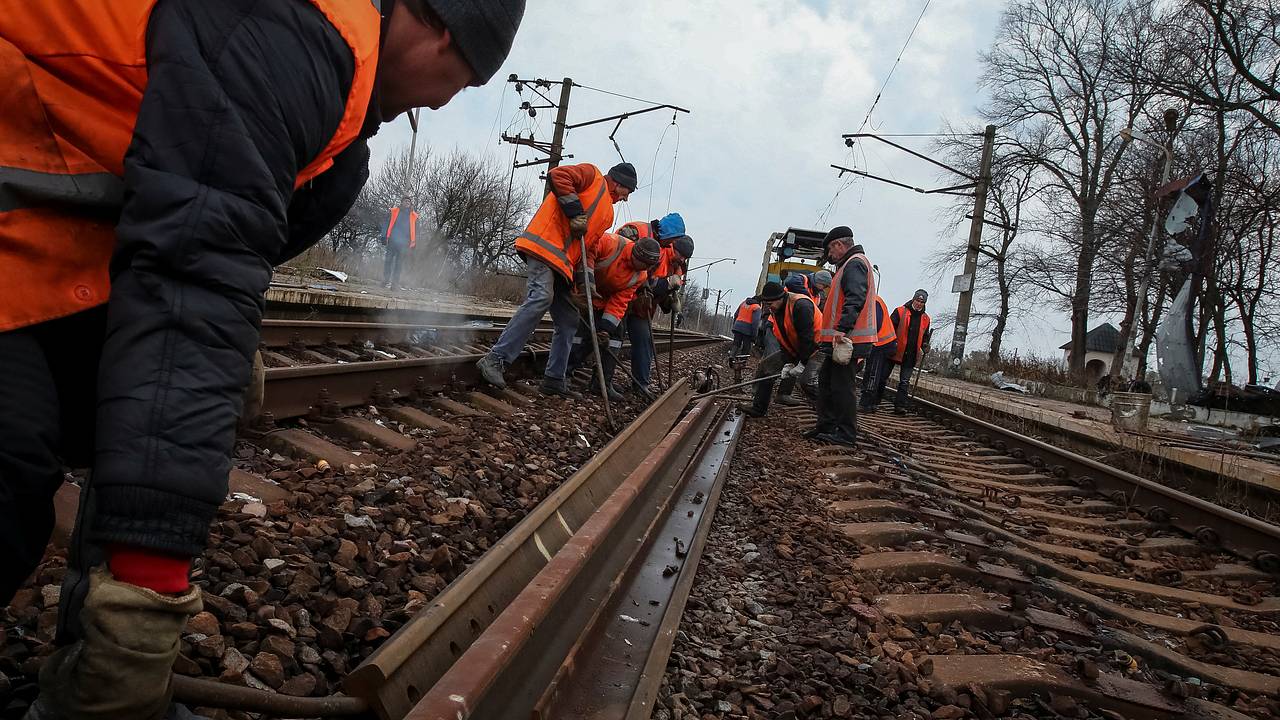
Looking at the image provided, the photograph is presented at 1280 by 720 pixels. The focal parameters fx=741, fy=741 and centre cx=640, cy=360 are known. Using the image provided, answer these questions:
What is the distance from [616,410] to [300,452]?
366 centimetres

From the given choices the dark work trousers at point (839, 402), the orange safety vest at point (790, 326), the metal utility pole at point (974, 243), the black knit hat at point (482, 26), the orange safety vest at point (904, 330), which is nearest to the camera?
the black knit hat at point (482, 26)

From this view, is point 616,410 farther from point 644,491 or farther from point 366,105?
point 366,105

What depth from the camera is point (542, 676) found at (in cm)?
196

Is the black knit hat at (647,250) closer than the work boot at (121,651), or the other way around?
the work boot at (121,651)

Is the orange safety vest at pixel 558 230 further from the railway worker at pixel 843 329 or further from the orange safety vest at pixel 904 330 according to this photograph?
the orange safety vest at pixel 904 330

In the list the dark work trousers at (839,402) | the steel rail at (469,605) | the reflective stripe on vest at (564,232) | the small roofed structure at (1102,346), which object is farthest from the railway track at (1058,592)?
the small roofed structure at (1102,346)

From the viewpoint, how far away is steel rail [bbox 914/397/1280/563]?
442cm

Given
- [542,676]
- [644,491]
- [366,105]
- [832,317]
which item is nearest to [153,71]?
[366,105]

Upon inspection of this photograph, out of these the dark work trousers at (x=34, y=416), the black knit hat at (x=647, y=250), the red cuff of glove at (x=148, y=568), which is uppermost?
the black knit hat at (x=647, y=250)

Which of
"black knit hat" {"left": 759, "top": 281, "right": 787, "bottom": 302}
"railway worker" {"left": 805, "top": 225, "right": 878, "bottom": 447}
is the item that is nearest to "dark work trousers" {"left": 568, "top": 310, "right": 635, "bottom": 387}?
"black knit hat" {"left": 759, "top": 281, "right": 787, "bottom": 302}

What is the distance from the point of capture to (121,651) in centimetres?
94

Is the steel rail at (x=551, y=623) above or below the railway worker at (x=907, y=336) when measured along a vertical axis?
below

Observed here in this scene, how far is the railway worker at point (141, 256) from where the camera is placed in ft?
3.06

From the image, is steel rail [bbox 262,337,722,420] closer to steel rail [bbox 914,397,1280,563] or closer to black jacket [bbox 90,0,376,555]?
black jacket [bbox 90,0,376,555]
